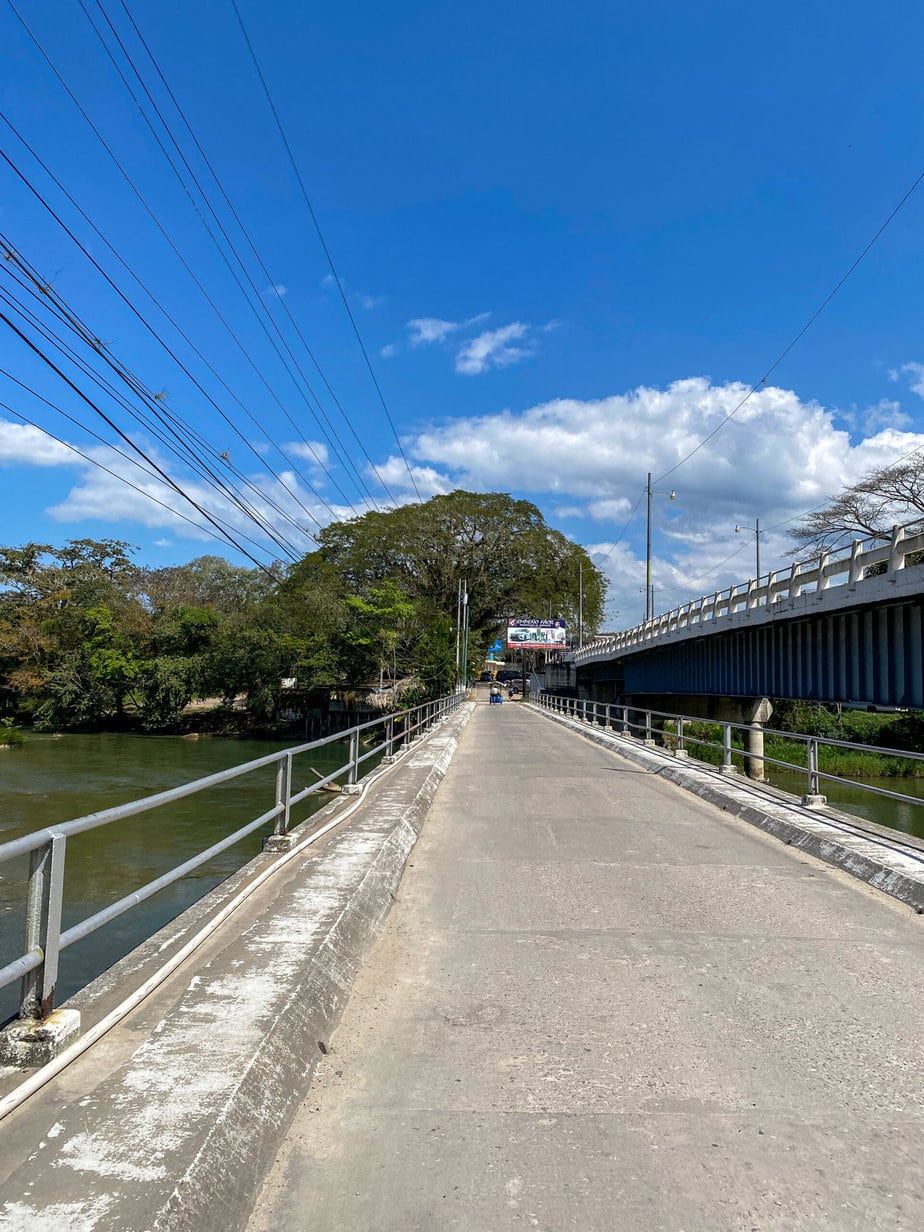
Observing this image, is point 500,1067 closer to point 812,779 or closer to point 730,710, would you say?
point 812,779

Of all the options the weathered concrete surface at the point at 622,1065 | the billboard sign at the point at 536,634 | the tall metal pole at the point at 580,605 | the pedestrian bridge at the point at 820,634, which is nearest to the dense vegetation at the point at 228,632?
the billboard sign at the point at 536,634

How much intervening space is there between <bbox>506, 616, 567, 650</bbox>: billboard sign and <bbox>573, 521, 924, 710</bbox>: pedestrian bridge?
107 feet

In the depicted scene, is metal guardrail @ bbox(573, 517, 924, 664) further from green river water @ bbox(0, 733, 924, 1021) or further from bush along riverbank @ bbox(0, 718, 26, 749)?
bush along riverbank @ bbox(0, 718, 26, 749)

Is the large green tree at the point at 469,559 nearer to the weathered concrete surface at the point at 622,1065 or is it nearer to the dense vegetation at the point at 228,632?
the dense vegetation at the point at 228,632

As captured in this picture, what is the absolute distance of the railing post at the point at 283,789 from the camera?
22.5ft

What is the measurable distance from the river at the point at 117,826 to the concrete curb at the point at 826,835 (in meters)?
8.12

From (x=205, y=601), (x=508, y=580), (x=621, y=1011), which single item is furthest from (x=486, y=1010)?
(x=205, y=601)

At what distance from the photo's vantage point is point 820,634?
2377 centimetres

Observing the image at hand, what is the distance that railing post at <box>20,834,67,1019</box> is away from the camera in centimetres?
327

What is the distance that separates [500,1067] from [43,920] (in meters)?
2.08

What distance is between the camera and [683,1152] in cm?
306

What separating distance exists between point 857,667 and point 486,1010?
19.8 meters

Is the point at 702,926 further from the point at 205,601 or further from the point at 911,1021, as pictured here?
the point at 205,601

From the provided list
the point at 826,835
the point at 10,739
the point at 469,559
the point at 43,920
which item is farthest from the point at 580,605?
the point at 43,920
